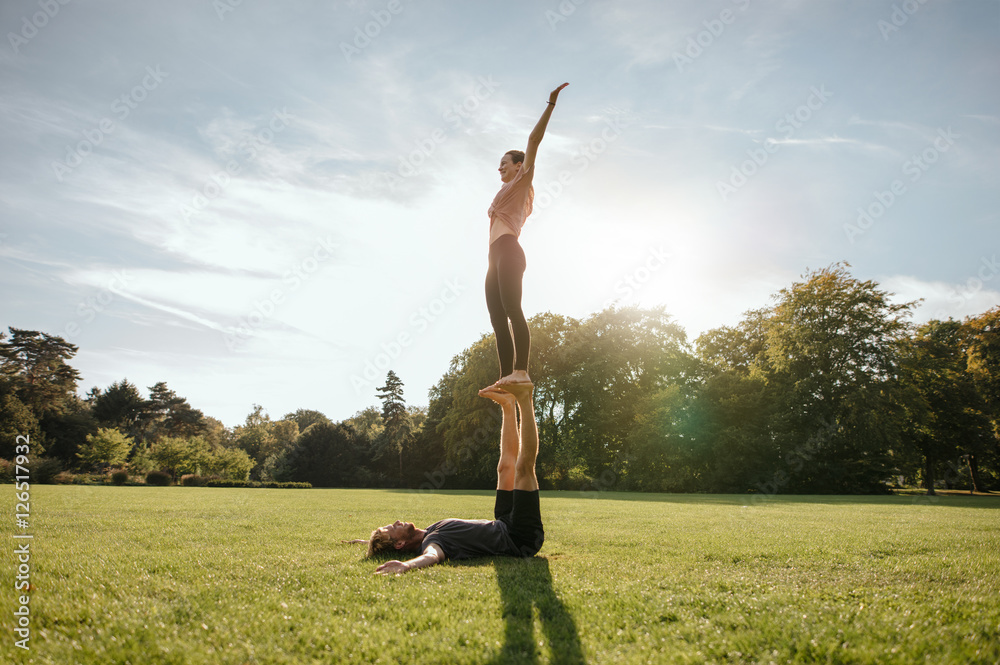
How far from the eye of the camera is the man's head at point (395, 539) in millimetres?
4012

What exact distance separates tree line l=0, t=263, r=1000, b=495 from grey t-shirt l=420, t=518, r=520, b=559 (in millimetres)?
25976

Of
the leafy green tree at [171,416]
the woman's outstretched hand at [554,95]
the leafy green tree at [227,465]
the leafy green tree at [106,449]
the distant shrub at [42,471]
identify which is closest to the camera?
the woman's outstretched hand at [554,95]

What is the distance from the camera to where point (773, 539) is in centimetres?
525

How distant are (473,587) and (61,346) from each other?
5954cm

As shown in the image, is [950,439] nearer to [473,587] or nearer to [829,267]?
[829,267]

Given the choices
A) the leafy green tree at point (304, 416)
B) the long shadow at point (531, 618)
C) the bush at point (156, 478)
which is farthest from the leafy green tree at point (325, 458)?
the long shadow at point (531, 618)

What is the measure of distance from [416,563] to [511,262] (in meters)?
2.52

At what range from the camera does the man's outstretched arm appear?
3.28m

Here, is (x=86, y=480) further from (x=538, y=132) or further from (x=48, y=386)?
(x=538, y=132)

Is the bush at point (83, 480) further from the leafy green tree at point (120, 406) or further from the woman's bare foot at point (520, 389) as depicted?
the woman's bare foot at point (520, 389)

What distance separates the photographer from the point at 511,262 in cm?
449

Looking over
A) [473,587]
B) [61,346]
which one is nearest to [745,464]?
[473,587]

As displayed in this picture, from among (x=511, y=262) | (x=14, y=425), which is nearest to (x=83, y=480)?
(x=14, y=425)

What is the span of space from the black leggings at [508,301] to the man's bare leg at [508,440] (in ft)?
0.84
